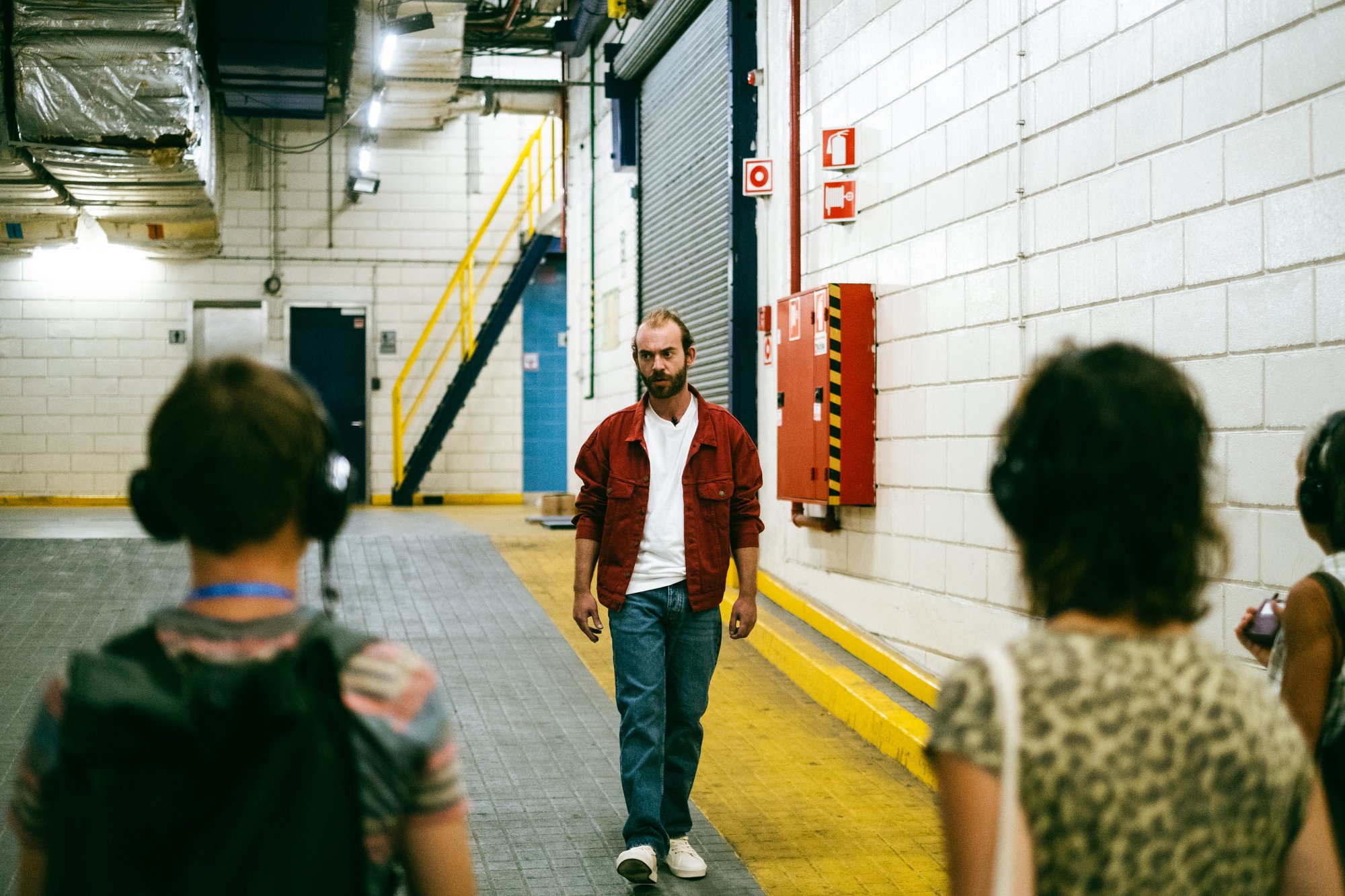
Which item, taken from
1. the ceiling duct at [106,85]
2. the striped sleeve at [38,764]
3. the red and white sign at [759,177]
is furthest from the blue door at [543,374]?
the striped sleeve at [38,764]

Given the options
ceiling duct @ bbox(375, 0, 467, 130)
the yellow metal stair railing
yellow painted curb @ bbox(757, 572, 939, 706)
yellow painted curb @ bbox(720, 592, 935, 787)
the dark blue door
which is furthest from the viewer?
the dark blue door

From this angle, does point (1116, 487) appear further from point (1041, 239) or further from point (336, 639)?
point (1041, 239)

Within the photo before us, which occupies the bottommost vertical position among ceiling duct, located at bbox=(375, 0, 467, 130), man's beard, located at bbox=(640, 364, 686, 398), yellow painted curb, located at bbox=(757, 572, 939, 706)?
yellow painted curb, located at bbox=(757, 572, 939, 706)

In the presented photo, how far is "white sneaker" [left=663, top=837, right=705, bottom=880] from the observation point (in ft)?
13.6

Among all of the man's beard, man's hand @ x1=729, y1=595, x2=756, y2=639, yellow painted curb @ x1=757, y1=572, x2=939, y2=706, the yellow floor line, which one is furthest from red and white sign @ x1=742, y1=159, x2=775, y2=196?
man's hand @ x1=729, y1=595, x2=756, y2=639

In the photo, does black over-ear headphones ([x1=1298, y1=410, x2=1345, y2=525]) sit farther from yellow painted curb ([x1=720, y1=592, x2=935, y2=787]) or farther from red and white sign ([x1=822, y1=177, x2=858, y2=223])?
red and white sign ([x1=822, y1=177, x2=858, y2=223])

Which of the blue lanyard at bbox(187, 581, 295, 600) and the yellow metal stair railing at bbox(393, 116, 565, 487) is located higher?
the yellow metal stair railing at bbox(393, 116, 565, 487)

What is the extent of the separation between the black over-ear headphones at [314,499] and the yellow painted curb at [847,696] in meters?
3.77

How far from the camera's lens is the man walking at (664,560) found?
4.12 metres

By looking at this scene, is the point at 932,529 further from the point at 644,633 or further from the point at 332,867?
the point at 332,867

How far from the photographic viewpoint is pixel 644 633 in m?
4.14

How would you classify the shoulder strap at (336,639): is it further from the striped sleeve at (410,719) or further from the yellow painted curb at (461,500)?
the yellow painted curb at (461,500)

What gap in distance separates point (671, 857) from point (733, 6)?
6.36 metres

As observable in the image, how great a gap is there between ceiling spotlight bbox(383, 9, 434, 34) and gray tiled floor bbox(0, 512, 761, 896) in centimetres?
449
